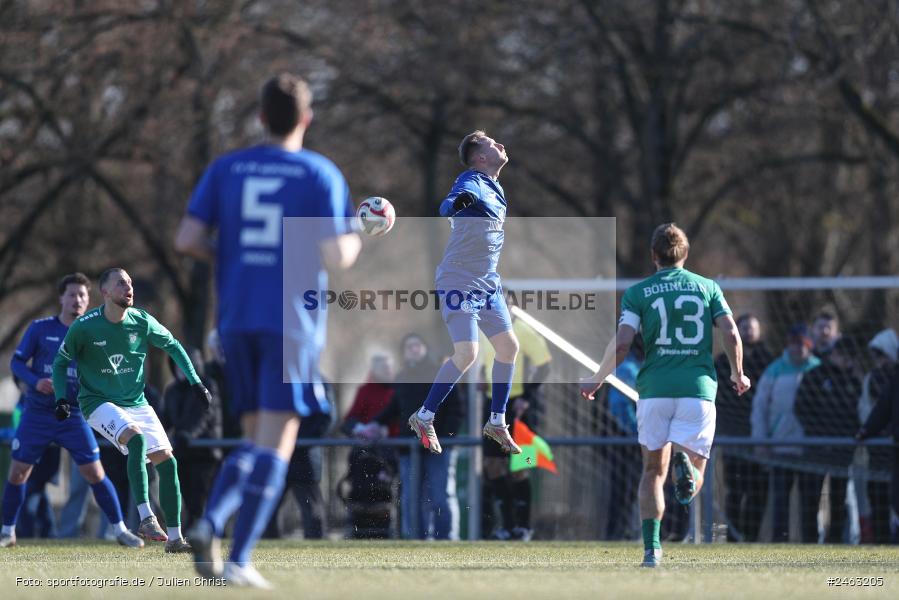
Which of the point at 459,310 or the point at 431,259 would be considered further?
the point at 431,259

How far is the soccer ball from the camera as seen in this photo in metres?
10.1

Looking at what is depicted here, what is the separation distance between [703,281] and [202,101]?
1472 centimetres

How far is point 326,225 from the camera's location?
269 inches

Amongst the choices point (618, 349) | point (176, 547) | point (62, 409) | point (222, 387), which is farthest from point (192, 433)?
point (618, 349)

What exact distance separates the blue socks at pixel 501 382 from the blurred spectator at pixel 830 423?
4.57 metres

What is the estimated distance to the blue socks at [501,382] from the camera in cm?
1076

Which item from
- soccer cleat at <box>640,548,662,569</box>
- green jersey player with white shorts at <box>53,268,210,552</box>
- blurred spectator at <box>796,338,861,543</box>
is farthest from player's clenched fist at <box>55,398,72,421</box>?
blurred spectator at <box>796,338,861,543</box>

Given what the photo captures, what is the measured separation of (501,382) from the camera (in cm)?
1077

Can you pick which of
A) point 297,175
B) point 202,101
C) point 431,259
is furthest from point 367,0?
point 297,175

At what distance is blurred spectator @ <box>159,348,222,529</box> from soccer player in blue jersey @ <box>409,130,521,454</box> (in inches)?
181

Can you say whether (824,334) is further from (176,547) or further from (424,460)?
(176,547)

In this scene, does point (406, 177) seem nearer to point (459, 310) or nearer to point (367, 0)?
point (367, 0)

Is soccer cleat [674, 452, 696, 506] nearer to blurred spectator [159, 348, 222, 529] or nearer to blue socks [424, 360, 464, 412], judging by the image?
blue socks [424, 360, 464, 412]

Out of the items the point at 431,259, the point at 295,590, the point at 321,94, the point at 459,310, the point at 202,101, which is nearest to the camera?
the point at 295,590
